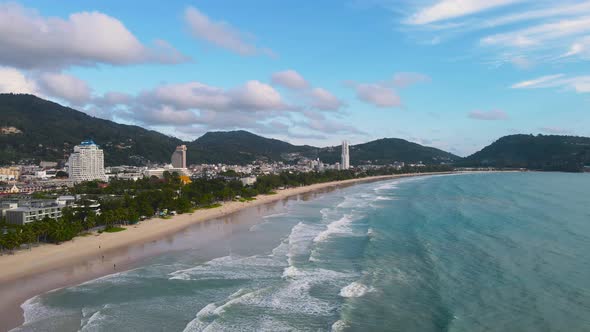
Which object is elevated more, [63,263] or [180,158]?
[180,158]

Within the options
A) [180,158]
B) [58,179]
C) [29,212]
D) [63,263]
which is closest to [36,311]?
[63,263]

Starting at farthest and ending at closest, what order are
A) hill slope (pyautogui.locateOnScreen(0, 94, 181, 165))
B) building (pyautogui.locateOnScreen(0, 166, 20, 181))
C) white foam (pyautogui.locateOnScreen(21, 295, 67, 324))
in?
hill slope (pyautogui.locateOnScreen(0, 94, 181, 165))
building (pyautogui.locateOnScreen(0, 166, 20, 181))
white foam (pyautogui.locateOnScreen(21, 295, 67, 324))

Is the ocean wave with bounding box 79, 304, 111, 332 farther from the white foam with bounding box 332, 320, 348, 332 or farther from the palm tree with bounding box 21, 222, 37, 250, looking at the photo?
the palm tree with bounding box 21, 222, 37, 250

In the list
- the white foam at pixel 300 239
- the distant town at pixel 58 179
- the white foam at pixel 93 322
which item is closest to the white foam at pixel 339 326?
the white foam at pixel 93 322

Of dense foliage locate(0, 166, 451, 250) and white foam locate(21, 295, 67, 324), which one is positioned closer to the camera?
white foam locate(21, 295, 67, 324)

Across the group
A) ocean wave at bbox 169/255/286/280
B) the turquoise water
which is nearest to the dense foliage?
the turquoise water

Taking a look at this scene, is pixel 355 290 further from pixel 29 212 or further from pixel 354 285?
pixel 29 212

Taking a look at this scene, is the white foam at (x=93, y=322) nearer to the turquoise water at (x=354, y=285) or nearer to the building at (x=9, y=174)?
the turquoise water at (x=354, y=285)
